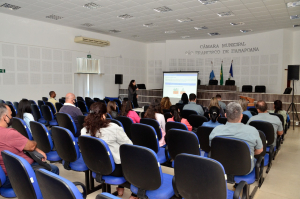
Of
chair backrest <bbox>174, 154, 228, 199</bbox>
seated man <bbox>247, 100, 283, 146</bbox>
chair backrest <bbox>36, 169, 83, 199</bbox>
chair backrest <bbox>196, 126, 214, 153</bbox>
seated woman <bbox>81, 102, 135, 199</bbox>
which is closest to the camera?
chair backrest <bbox>36, 169, 83, 199</bbox>

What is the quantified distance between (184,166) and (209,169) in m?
0.22

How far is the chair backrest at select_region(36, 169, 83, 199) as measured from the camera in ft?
4.15

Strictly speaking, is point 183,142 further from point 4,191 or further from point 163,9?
point 163,9

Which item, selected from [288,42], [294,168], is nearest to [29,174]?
[294,168]

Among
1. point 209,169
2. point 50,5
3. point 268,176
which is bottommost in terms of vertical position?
point 268,176

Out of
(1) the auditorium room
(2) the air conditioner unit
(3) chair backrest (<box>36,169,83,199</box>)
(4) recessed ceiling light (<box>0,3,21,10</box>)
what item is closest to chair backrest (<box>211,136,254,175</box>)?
(1) the auditorium room

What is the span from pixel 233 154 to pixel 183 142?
615 mm

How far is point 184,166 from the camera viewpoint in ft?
6.23

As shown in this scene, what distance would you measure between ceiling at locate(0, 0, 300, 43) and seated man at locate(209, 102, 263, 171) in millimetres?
5729

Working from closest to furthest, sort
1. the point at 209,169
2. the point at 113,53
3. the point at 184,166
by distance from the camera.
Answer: the point at 209,169 < the point at 184,166 < the point at 113,53

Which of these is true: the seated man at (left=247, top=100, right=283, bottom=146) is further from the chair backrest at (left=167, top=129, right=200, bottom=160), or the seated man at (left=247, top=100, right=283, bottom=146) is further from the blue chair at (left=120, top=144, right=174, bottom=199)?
the blue chair at (left=120, top=144, right=174, bottom=199)

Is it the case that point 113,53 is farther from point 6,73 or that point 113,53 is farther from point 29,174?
point 29,174

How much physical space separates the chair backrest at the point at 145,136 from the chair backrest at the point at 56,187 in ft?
5.56

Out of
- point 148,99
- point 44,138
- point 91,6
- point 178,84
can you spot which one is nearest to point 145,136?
point 44,138
